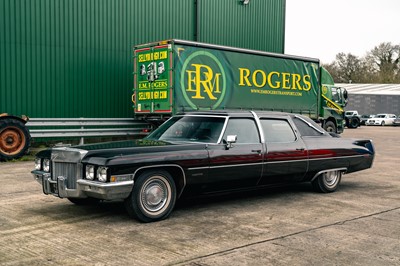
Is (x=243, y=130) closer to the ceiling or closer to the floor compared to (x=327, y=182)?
closer to the ceiling

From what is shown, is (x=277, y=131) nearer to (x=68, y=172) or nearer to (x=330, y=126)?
(x=68, y=172)

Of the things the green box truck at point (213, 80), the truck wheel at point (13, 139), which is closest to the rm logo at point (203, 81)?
the green box truck at point (213, 80)

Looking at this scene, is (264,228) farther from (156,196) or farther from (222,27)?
(222,27)

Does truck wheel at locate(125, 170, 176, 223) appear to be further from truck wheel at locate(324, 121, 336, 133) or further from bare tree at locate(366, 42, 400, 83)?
bare tree at locate(366, 42, 400, 83)

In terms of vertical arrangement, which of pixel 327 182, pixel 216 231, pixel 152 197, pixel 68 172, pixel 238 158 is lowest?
pixel 216 231

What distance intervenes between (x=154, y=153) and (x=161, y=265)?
1.86m

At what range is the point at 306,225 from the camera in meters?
5.69

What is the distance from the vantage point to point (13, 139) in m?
11.9

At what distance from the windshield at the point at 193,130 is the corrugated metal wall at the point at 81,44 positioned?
897cm

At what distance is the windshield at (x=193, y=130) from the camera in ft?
21.8

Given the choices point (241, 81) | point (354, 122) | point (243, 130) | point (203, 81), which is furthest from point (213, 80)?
point (354, 122)

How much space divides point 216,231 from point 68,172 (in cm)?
194

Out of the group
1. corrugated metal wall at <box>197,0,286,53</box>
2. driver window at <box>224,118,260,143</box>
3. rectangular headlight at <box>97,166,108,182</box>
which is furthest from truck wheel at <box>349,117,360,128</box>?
rectangular headlight at <box>97,166,108,182</box>

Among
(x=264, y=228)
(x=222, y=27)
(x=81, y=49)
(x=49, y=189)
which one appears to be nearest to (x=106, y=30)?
(x=81, y=49)
